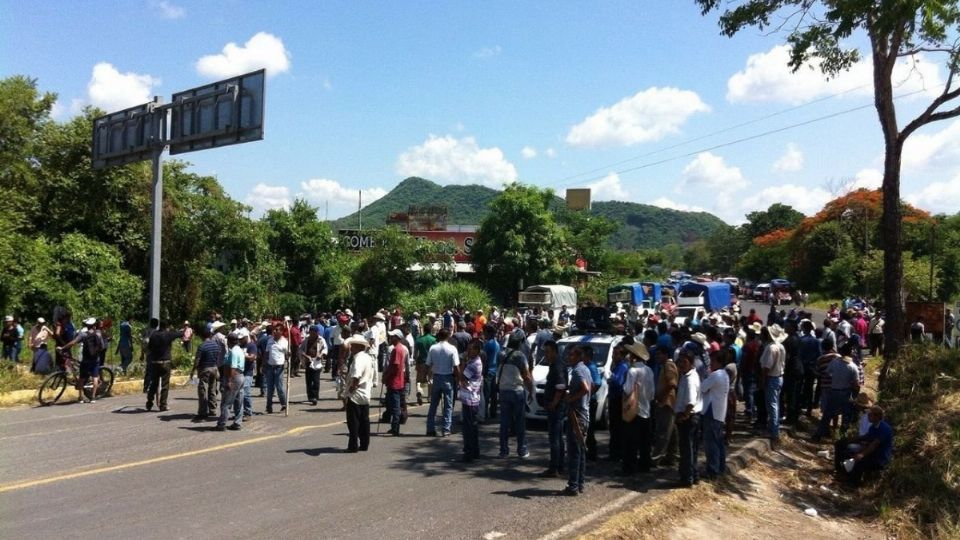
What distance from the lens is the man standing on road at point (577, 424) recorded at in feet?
27.8

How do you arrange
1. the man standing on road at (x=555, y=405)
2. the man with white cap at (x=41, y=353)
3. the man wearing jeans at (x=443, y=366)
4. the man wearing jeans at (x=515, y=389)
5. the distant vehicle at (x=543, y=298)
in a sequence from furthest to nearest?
1. the distant vehicle at (x=543, y=298)
2. the man with white cap at (x=41, y=353)
3. the man wearing jeans at (x=443, y=366)
4. the man wearing jeans at (x=515, y=389)
5. the man standing on road at (x=555, y=405)

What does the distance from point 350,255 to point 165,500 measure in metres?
32.8

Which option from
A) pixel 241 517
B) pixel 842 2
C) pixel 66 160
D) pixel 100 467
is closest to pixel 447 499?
pixel 241 517

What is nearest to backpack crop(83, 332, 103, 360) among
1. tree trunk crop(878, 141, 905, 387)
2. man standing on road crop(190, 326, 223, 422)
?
man standing on road crop(190, 326, 223, 422)

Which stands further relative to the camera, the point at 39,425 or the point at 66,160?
the point at 66,160

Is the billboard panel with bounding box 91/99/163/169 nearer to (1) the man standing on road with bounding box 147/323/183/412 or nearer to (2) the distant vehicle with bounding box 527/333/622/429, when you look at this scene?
(1) the man standing on road with bounding box 147/323/183/412

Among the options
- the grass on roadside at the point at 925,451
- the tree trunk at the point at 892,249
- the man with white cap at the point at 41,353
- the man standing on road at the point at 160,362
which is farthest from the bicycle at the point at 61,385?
the tree trunk at the point at 892,249

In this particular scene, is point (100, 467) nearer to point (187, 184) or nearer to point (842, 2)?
point (842, 2)

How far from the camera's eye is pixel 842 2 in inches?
473

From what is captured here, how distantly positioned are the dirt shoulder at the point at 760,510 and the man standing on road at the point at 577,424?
0.83 m

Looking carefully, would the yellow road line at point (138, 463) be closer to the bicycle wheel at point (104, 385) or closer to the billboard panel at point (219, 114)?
the bicycle wheel at point (104, 385)

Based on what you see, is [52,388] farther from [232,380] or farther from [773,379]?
[773,379]

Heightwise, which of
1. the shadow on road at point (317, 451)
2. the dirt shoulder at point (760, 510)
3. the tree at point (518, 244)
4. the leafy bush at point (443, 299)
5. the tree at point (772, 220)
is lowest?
the dirt shoulder at point (760, 510)

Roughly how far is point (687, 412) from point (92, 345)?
469 inches
